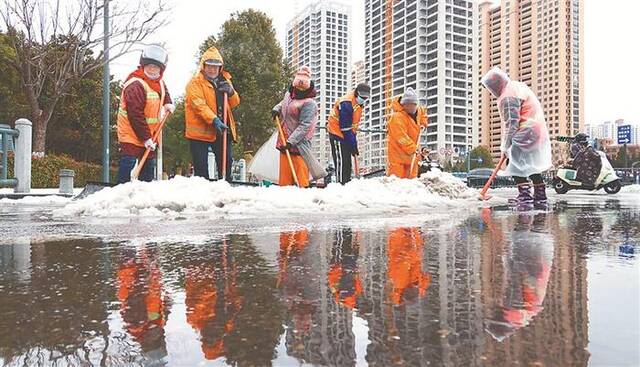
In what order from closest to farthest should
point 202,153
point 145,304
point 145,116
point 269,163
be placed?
point 145,304, point 145,116, point 202,153, point 269,163

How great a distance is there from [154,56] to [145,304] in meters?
6.44

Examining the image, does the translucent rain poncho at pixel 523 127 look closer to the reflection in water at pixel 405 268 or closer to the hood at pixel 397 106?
the hood at pixel 397 106

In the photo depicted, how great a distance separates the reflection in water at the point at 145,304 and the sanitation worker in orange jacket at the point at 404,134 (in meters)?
7.46

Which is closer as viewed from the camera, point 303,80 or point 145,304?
point 145,304

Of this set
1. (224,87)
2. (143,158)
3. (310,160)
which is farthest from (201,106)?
(310,160)

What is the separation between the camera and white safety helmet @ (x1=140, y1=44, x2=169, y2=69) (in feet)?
25.1

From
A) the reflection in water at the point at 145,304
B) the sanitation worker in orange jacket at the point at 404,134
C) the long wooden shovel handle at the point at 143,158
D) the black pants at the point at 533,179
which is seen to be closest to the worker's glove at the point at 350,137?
the sanitation worker in orange jacket at the point at 404,134

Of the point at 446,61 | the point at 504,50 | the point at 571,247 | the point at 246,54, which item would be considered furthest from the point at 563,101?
the point at 571,247

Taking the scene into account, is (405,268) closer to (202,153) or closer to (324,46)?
(202,153)

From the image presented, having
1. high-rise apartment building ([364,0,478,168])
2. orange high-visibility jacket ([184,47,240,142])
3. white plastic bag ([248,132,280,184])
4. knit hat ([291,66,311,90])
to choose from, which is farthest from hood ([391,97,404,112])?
high-rise apartment building ([364,0,478,168])

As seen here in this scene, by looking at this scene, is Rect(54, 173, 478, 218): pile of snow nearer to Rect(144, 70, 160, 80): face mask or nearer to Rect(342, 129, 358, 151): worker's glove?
Rect(144, 70, 160, 80): face mask

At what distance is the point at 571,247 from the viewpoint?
331 centimetres

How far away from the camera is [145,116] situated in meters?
7.58

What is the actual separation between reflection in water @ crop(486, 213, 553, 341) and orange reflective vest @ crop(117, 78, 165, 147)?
553cm
